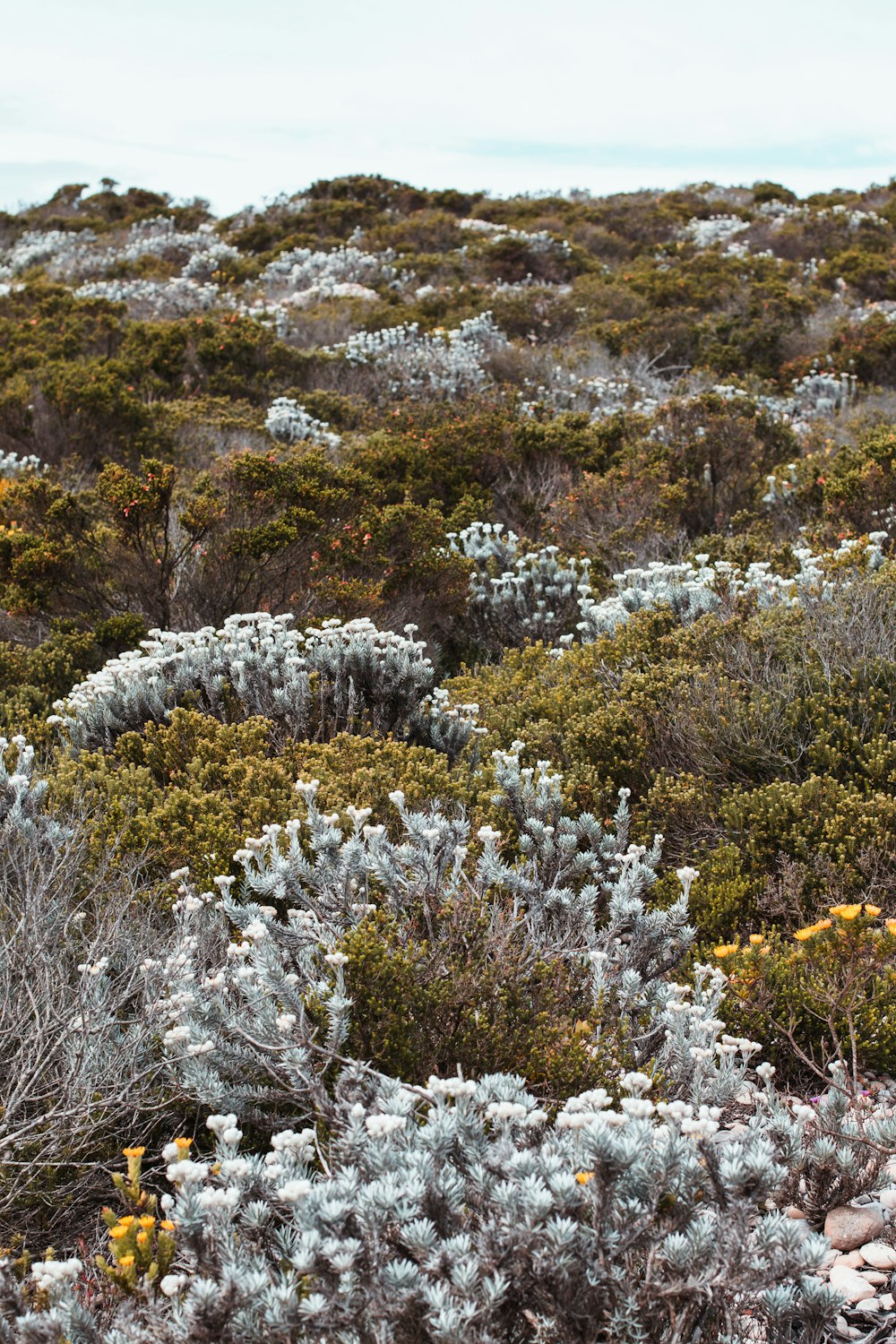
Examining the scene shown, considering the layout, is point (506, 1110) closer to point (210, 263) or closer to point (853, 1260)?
point (853, 1260)

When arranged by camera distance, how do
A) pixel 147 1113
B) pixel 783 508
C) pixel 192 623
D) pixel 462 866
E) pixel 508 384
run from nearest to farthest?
pixel 147 1113, pixel 462 866, pixel 192 623, pixel 783 508, pixel 508 384

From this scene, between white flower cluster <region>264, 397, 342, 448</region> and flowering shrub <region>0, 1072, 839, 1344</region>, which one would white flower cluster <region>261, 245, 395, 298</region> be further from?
flowering shrub <region>0, 1072, 839, 1344</region>

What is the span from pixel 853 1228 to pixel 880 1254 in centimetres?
8

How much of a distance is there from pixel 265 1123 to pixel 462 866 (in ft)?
3.76

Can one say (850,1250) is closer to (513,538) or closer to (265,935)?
(265,935)

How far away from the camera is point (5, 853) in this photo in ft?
12.4

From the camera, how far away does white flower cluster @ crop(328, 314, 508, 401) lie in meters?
13.1

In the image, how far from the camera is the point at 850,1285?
2371 mm

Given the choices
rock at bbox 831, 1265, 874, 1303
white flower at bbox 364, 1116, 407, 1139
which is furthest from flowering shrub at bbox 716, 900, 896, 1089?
white flower at bbox 364, 1116, 407, 1139

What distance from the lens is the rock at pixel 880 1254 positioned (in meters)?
2.44

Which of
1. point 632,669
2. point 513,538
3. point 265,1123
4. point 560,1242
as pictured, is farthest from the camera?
point 513,538

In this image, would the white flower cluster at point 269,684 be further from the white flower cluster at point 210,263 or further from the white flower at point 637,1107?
the white flower cluster at point 210,263

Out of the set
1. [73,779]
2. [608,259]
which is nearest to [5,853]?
[73,779]

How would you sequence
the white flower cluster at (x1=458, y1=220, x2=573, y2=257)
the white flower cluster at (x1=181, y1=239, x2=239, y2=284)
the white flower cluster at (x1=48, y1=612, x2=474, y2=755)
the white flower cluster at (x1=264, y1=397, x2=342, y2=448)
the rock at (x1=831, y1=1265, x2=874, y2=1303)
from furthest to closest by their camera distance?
the white flower cluster at (x1=458, y1=220, x2=573, y2=257) → the white flower cluster at (x1=181, y1=239, x2=239, y2=284) → the white flower cluster at (x1=264, y1=397, x2=342, y2=448) → the white flower cluster at (x1=48, y1=612, x2=474, y2=755) → the rock at (x1=831, y1=1265, x2=874, y2=1303)
